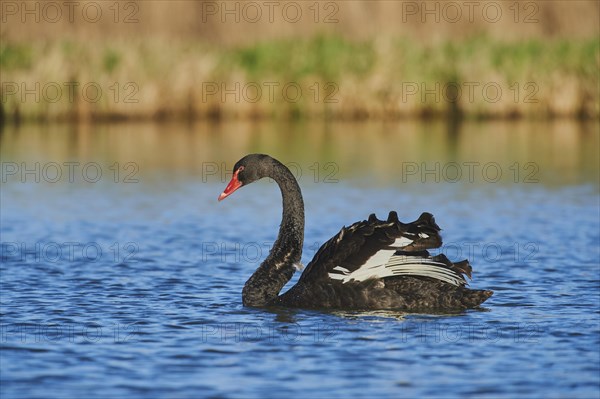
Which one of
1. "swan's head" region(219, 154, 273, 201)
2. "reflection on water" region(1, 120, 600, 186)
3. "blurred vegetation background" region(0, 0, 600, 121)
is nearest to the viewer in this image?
"swan's head" region(219, 154, 273, 201)

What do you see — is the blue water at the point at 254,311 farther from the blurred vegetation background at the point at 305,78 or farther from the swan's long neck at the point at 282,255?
the blurred vegetation background at the point at 305,78

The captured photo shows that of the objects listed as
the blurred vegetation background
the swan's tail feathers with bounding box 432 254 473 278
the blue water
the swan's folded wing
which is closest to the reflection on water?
the blurred vegetation background

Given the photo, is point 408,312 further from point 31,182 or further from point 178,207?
point 31,182

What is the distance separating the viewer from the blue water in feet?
22.2

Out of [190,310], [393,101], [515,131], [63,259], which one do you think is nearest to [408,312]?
[190,310]

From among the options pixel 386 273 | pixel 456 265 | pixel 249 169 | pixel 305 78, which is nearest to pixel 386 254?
pixel 386 273

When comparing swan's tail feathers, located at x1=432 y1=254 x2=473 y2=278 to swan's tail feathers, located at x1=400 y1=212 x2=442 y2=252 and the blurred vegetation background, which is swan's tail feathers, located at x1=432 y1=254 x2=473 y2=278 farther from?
the blurred vegetation background

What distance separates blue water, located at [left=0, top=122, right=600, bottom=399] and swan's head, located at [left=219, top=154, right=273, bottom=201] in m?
0.95

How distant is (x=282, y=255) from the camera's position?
9.33 meters

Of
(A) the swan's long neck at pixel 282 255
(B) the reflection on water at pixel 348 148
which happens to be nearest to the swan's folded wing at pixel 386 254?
(A) the swan's long neck at pixel 282 255

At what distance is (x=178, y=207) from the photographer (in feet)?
49.6

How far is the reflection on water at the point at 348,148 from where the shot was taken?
60.2 ft

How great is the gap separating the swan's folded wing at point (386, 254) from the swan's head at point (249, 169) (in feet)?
3.08

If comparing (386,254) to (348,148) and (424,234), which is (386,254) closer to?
(424,234)
